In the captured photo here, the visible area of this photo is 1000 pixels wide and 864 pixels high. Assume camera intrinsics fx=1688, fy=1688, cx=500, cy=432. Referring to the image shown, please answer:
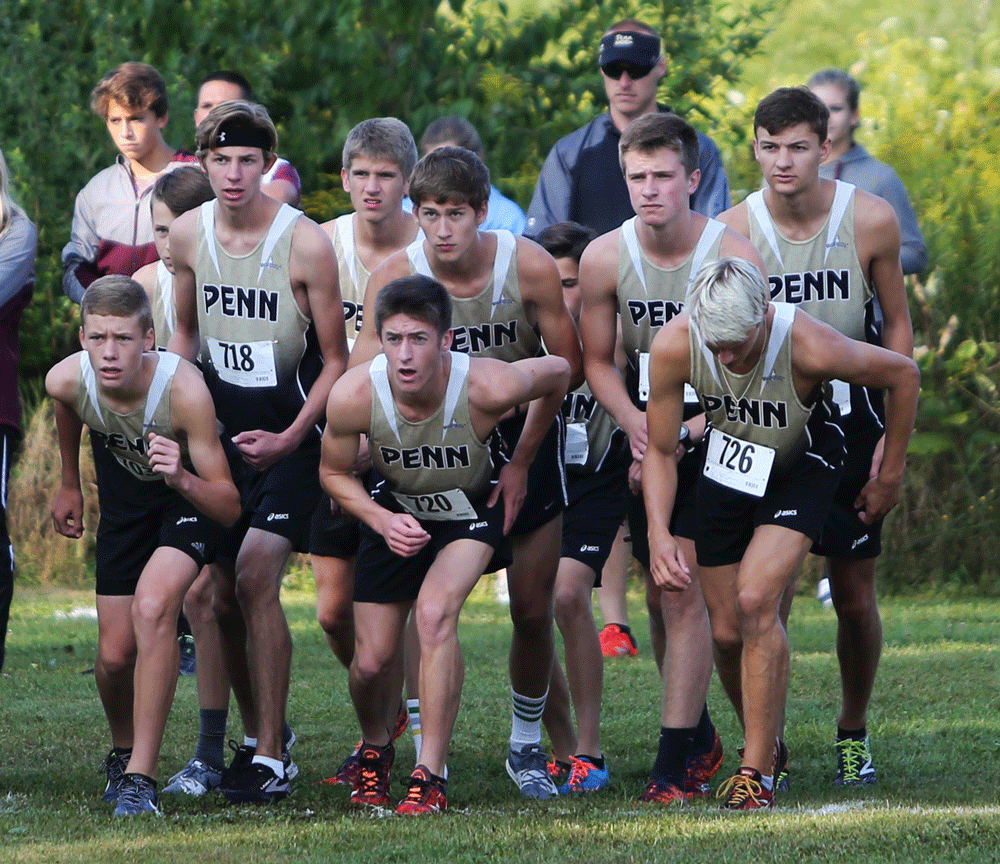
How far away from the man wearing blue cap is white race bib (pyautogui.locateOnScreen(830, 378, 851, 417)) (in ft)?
5.89

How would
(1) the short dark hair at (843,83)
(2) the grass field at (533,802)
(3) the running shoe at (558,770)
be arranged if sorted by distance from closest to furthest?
(2) the grass field at (533,802)
(3) the running shoe at (558,770)
(1) the short dark hair at (843,83)

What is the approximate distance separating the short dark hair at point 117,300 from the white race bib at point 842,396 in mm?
2438

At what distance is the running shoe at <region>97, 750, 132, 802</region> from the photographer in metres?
5.78

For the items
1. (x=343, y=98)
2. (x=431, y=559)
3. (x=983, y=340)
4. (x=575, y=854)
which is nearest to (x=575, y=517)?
(x=431, y=559)

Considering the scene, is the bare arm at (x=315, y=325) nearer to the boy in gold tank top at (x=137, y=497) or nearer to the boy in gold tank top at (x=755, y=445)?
the boy in gold tank top at (x=137, y=497)

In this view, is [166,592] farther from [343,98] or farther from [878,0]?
[878,0]

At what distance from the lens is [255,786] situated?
583 cm

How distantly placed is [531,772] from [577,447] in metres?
1.45

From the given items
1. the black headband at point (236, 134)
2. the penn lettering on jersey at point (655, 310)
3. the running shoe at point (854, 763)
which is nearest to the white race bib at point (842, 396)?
the penn lettering on jersey at point (655, 310)

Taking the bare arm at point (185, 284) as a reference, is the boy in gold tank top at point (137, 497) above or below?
below

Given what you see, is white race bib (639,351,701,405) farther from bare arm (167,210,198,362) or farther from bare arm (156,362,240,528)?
bare arm (167,210,198,362)

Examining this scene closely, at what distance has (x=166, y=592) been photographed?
5.67 meters

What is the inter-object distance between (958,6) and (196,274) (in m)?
18.0

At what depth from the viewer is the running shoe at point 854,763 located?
20.6 feet
